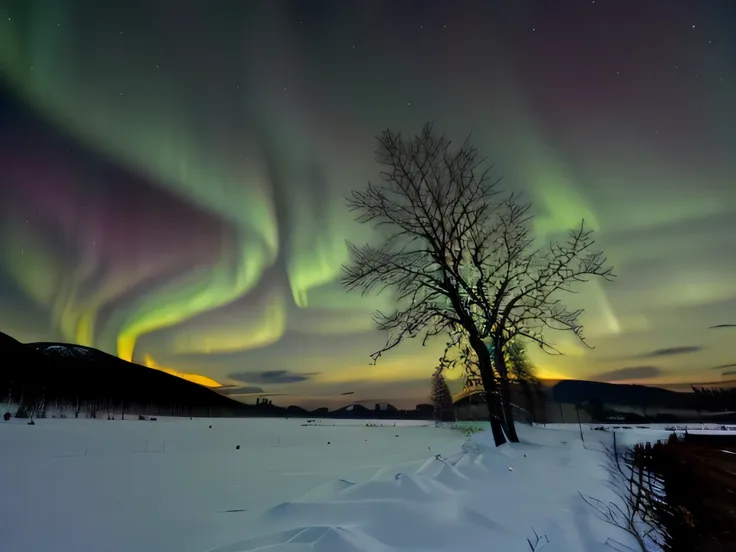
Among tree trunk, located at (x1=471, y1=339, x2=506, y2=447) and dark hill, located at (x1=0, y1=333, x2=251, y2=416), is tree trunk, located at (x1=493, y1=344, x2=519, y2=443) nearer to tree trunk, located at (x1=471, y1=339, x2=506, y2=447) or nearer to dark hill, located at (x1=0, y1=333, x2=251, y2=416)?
tree trunk, located at (x1=471, y1=339, x2=506, y2=447)

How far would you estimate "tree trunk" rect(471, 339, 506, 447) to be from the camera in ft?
34.9

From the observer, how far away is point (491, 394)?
1052cm

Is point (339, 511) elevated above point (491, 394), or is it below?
below

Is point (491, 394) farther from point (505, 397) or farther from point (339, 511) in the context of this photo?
point (339, 511)

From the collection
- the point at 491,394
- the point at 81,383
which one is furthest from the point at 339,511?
the point at 81,383

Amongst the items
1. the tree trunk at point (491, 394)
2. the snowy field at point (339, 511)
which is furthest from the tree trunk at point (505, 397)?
the snowy field at point (339, 511)

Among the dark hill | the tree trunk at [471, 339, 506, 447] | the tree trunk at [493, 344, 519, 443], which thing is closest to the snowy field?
the tree trunk at [471, 339, 506, 447]

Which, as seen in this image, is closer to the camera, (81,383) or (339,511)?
(339,511)

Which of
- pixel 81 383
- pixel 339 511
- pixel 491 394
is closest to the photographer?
pixel 339 511

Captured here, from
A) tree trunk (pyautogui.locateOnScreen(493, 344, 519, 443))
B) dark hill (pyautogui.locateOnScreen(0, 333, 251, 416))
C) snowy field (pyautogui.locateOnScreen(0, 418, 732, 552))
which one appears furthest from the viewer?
dark hill (pyautogui.locateOnScreen(0, 333, 251, 416))

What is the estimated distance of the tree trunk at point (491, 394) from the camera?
1063 centimetres

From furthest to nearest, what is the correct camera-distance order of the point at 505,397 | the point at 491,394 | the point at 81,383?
the point at 81,383 < the point at 505,397 < the point at 491,394

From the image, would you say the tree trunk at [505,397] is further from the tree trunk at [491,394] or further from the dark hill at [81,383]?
the dark hill at [81,383]

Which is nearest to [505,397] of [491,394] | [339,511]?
[491,394]
